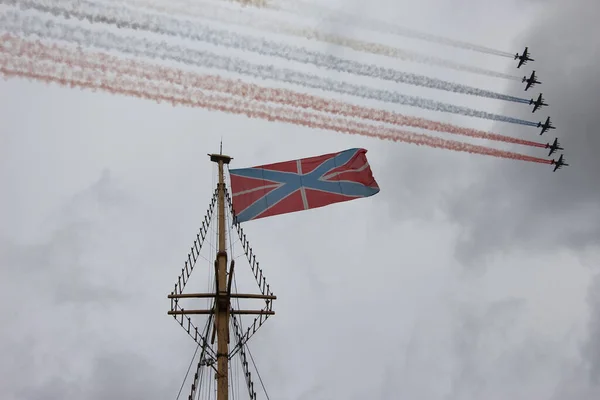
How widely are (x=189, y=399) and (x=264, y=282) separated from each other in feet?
25.7

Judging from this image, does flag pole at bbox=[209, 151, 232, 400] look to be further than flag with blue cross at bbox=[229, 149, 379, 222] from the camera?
No

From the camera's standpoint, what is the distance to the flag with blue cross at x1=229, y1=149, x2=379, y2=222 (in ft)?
165

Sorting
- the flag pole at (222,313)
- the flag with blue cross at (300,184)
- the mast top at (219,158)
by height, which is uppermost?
the mast top at (219,158)

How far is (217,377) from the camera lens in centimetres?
4556

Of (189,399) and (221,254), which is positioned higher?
(221,254)

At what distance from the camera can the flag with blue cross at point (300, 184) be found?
1980 inches

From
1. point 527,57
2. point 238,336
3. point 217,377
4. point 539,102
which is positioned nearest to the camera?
point 217,377

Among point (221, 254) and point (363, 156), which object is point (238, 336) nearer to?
point (221, 254)

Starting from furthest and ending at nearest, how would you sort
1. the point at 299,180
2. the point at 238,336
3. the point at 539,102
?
the point at 539,102, the point at 299,180, the point at 238,336

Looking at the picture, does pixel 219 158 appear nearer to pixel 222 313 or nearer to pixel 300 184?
pixel 300 184

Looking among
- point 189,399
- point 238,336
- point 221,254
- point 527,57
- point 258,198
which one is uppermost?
point 527,57

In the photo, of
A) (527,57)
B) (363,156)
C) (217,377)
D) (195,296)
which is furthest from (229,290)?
(527,57)

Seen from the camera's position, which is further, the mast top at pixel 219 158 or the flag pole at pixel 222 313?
the mast top at pixel 219 158

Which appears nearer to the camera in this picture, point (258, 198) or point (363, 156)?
point (258, 198)
